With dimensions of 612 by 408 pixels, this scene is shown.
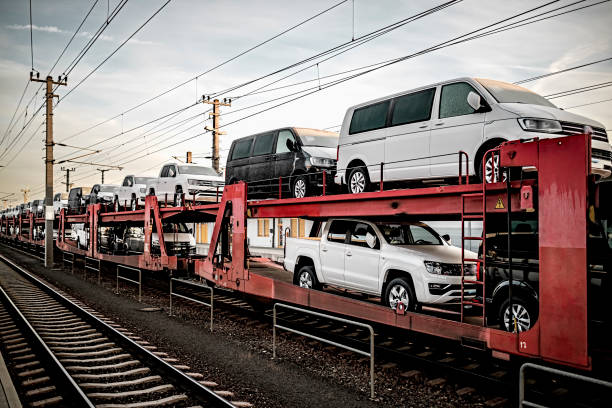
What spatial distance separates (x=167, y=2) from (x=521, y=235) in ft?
31.4

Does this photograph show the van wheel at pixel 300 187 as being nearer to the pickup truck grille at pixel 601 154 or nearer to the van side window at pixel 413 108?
the van side window at pixel 413 108

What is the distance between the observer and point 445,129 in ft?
25.1

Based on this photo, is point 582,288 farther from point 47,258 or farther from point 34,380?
point 47,258

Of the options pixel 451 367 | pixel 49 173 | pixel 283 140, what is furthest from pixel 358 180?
pixel 49 173

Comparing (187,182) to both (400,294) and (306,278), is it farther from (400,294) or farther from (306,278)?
(400,294)

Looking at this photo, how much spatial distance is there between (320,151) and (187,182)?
313 inches

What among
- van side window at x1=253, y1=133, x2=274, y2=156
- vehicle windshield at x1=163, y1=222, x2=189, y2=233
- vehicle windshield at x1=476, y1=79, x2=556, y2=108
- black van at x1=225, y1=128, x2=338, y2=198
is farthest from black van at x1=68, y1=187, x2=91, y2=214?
vehicle windshield at x1=476, y1=79, x2=556, y2=108

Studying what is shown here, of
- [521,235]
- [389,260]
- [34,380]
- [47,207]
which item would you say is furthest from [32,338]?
[47,207]

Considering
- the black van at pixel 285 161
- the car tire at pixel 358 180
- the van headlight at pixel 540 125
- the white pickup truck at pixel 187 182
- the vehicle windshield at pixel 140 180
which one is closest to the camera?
the van headlight at pixel 540 125

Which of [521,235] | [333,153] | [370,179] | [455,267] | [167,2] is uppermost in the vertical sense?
[167,2]

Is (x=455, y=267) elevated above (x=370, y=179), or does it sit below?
below

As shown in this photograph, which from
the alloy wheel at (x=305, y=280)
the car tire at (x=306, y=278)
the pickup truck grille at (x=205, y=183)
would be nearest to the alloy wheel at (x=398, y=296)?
the car tire at (x=306, y=278)

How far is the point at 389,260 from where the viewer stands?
8.13 metres

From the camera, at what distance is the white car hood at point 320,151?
11367 mm
